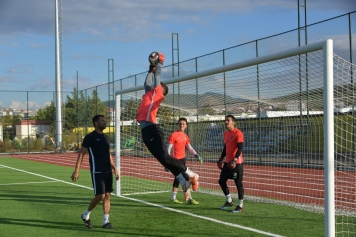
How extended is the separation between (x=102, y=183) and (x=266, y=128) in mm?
8764

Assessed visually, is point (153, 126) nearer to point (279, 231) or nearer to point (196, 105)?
point (279, 231)

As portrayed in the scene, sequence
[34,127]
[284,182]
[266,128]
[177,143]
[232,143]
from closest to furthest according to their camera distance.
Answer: [232,143] → [177,143] → [284,182] → [266,128] → [34,127]

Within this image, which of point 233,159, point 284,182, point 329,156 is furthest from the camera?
point 284,182

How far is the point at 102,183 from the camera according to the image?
8742 millimetres

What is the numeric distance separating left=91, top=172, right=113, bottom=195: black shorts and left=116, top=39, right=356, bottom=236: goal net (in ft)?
10.4

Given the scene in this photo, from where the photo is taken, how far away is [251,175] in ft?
60.4

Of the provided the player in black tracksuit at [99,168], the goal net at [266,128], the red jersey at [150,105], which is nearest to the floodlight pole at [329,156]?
the red jersey at [150,105]

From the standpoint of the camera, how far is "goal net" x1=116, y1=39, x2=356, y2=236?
11602mm

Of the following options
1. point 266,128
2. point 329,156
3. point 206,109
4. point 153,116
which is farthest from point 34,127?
point 329,156

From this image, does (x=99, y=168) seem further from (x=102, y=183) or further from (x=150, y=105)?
(x=150, y=105)

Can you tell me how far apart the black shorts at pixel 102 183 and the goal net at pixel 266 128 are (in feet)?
10.4

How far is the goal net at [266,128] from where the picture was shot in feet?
38.1

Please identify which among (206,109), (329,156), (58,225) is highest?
(206,109)

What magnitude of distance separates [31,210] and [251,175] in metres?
9.77
